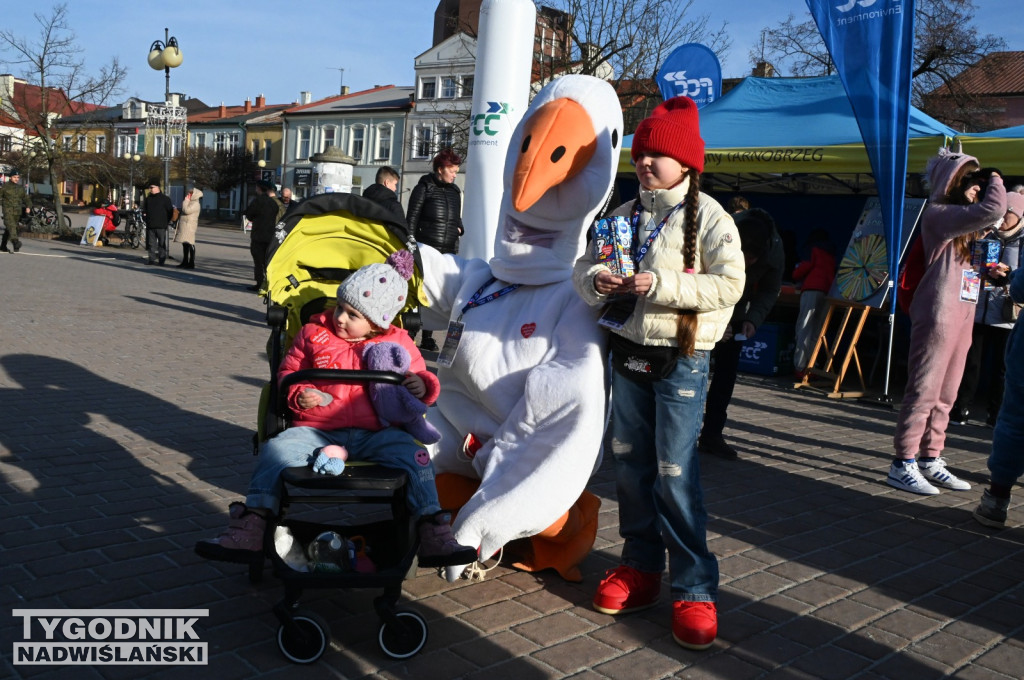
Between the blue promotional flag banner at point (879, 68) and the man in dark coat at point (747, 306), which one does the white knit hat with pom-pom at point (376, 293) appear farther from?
the blue promotional flag banner at point (879, 68)

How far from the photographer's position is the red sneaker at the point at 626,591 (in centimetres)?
335

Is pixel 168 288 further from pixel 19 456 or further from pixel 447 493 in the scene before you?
pixel 447 493

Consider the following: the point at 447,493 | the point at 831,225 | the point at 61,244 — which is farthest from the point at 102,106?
the point at 447,493

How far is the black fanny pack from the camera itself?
3.08 m

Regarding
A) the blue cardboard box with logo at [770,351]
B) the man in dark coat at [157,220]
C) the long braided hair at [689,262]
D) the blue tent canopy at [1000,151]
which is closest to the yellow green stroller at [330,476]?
the long braided hair at [689,262]

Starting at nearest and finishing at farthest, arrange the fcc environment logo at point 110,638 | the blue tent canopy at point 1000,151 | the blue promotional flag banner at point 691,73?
the fcc environment logo at point 110,638
the blue tent canopy at point 1000,151
the blue promotional flag banner at point 691,73

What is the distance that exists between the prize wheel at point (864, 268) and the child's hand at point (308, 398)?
7312mm

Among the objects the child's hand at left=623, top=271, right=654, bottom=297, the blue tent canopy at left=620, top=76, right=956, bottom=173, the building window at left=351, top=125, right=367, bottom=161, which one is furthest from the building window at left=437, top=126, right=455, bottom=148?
the building window at left=351, top=125, right=367, bottom=161

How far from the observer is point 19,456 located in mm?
4852

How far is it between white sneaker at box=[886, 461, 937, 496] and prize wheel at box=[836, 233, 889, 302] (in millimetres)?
3847

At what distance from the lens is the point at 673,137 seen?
3.12m

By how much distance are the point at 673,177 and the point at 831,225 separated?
407 inches

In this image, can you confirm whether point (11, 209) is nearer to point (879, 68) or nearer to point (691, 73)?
point (691, 73)

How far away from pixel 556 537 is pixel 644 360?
3.20 feet
